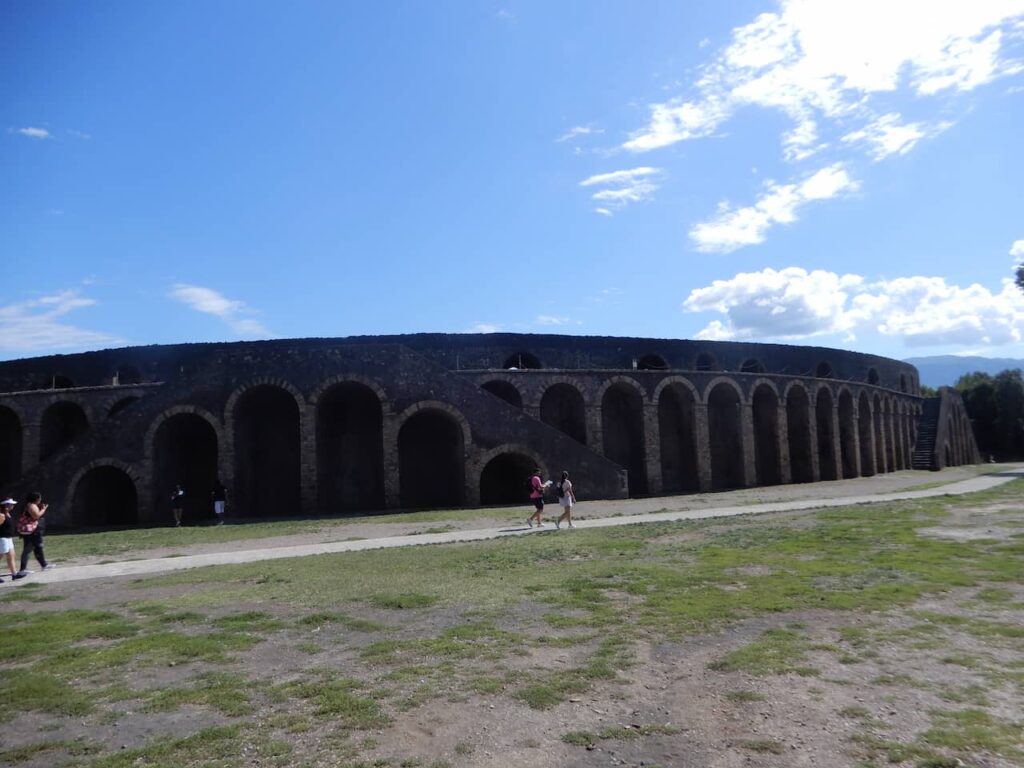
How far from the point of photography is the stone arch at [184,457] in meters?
21.5

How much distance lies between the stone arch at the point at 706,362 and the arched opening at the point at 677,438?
2.88 metres

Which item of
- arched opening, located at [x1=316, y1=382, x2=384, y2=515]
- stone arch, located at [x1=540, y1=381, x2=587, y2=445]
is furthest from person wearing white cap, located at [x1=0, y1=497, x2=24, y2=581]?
stone arch, located at [x1=540, y1=381, x2=587, y2=445]

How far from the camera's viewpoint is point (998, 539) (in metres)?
11.1

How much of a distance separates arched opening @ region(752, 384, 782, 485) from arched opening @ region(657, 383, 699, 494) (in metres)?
4.01

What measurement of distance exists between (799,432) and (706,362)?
560 centimetres

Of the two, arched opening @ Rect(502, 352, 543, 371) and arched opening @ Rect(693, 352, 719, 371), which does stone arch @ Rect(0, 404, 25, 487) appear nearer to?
arched opening @ Rect(502, 352, 543, 371)

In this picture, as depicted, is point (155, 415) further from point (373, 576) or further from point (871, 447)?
point (871, 447)

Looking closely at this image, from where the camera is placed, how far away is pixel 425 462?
83.5 feet

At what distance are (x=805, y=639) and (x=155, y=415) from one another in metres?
20.6

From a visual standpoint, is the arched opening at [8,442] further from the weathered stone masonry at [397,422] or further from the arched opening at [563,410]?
the arched opening at [563,410]

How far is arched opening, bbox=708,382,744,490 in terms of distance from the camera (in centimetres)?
2947

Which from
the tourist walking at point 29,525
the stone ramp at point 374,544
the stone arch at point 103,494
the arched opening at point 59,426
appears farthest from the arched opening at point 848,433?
the arched opening at point 59,426

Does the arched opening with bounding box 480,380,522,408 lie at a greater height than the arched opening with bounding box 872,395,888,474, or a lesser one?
greater

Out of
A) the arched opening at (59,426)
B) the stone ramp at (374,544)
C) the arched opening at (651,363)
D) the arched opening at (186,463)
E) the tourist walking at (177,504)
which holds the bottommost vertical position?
the stone ramp at (374,544)
